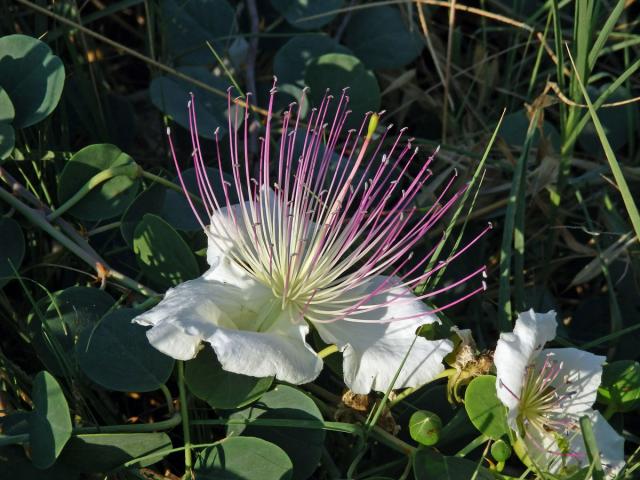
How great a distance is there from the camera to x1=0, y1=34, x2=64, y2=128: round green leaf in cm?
154

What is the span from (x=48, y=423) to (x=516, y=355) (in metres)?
0.68

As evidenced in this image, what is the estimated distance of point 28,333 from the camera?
4.92 feet

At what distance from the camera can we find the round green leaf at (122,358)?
4.26 feet

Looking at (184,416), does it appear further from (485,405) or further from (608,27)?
(608,27)

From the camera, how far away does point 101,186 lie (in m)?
1.52

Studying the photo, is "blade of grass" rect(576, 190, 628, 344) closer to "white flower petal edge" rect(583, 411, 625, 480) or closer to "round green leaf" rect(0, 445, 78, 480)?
"white flower petal edge" rect(583, 411, 625, 480)

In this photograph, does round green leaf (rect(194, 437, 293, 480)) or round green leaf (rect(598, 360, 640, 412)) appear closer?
round green leaf (rect(194, 437, 293, 480))

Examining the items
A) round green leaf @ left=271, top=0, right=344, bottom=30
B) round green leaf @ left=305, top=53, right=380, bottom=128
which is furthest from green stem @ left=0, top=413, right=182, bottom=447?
round green leaf @ left=271, top=0, right=344, bottom=30

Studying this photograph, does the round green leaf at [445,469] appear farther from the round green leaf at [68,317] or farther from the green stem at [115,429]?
the round green leaf at [68,317]

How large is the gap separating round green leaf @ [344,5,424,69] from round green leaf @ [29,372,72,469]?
1.17 m

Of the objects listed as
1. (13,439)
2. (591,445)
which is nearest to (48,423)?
(13,439)

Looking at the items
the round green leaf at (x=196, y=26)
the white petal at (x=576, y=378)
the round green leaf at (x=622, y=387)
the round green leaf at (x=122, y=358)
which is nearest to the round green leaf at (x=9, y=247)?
the round green leaf at (x=122, y=358)

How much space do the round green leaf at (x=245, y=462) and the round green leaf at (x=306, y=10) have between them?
1090 mm

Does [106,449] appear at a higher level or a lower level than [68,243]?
lower
